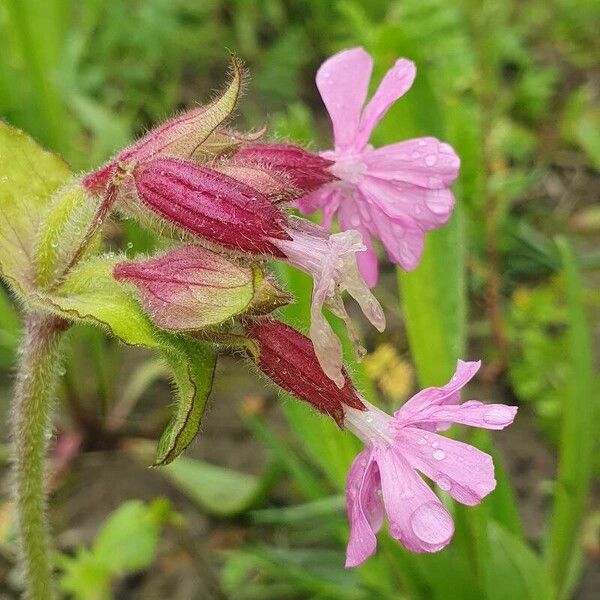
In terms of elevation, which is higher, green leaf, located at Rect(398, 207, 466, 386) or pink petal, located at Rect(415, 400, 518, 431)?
pink petal, located at Rect(415, 400, 518, 431)

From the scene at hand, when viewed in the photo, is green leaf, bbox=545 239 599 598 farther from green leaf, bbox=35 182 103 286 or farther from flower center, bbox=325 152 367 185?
green leaf, bbox=35 182 103 286

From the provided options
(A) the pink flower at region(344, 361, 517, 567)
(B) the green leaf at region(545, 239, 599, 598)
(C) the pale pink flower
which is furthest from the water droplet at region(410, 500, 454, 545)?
(B) the green leaf at region(545, 239, 599, 598)

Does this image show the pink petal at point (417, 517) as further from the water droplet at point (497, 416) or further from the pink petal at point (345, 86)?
the pink petal at point (345, 86)

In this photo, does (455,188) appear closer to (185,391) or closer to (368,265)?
(368,265)

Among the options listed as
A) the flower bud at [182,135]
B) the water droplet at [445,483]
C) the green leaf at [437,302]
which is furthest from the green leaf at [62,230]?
the green leaf at [437,302]

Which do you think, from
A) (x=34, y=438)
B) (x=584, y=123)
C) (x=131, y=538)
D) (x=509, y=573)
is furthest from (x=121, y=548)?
(x=584, y=123)

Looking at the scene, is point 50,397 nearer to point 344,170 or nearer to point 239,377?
point 344,170

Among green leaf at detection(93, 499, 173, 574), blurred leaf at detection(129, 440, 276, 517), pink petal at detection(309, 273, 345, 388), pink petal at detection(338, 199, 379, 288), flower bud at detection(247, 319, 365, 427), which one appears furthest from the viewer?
blurred leaf at detection(129, 440, 276, 517)
